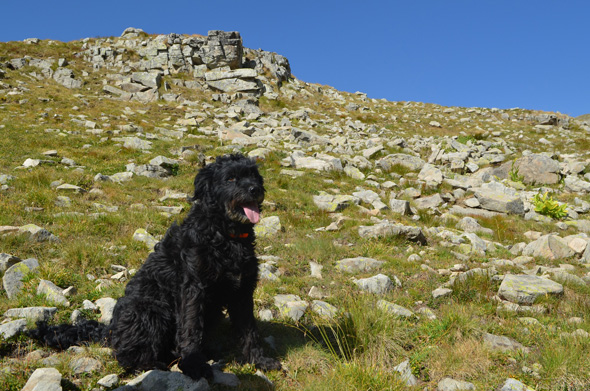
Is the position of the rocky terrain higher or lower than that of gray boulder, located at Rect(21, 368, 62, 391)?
higher

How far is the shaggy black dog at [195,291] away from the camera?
142 inches

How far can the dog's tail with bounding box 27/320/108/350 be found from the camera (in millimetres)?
Answer: 3753

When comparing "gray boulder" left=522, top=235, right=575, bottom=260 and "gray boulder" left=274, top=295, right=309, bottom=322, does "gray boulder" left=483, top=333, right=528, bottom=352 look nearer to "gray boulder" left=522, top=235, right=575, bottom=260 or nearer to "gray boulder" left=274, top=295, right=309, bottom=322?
"gray boulder" left=274, top=295, right=309, bottom=322

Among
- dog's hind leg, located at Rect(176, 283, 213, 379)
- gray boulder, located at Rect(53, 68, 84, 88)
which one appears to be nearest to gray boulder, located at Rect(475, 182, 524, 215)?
dog's hind leg, located at Rect(176, 283, 213, 379)

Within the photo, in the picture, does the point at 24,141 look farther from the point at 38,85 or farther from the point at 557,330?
the point at 557,330

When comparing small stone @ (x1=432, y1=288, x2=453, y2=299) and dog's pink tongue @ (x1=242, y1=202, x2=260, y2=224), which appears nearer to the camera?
dog's pink tongue @ (x1=242, y1=202, x2=260, y2=224)

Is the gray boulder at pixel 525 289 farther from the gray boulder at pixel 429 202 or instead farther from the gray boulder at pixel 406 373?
the gray boulder at pixel 429 202

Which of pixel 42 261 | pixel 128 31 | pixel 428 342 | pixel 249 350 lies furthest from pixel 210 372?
pixel 128 31

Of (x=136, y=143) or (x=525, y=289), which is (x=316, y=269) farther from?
(x=136, y=143)

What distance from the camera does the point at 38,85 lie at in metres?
24.0

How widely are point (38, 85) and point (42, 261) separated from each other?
24.3m

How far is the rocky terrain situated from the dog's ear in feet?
5.90

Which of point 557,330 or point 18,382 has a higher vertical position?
point 557,330

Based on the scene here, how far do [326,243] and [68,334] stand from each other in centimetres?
490
